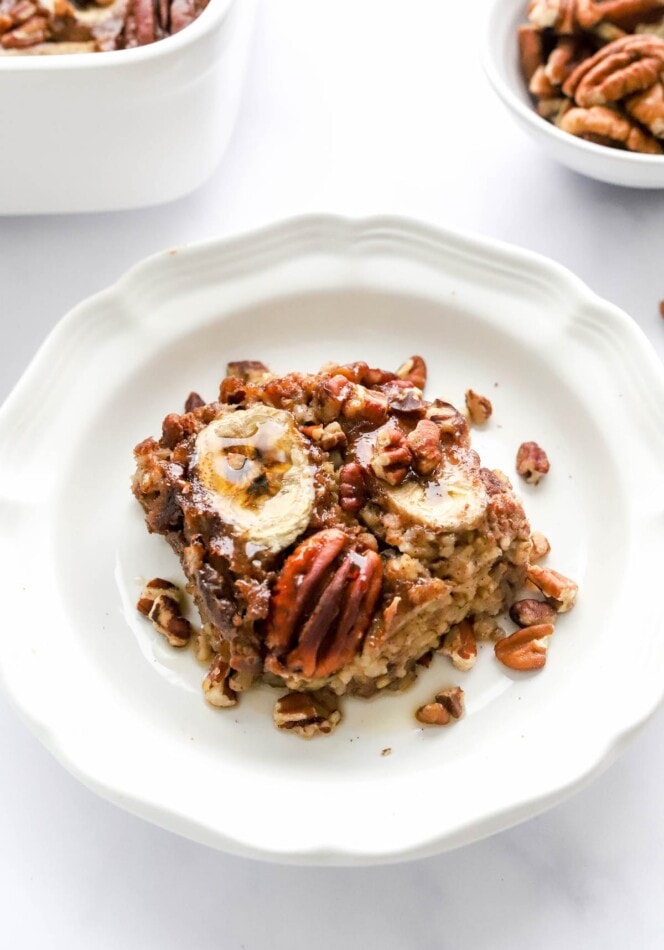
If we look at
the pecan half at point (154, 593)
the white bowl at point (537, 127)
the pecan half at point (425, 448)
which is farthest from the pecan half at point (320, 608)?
the white bowl at point (537, 127)

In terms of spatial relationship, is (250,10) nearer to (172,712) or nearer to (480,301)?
(480,301)

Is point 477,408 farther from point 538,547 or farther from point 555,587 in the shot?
point 555,587

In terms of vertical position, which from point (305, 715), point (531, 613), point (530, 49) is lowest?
point (305, 715)

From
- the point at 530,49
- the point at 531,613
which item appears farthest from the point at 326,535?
the point at 530,49

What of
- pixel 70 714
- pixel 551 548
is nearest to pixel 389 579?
pixel 551 548

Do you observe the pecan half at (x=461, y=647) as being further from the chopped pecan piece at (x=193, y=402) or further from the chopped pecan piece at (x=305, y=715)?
the chopped pecan piece at (x=193, y=402)
